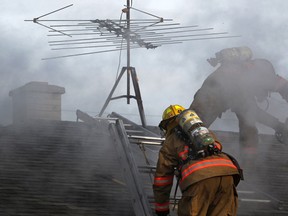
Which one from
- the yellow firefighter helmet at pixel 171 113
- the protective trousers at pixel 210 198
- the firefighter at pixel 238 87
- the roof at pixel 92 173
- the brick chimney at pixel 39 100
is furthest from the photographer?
the brick chimney at pixel 39 100

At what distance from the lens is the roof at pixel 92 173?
6660 mm

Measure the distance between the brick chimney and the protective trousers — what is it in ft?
34.8

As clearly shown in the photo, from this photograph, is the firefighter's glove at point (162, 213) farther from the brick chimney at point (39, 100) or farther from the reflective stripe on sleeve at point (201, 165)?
the brick chimney at point (39, 100)

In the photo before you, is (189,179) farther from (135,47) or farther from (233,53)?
(135,47)

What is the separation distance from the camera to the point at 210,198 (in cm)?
566

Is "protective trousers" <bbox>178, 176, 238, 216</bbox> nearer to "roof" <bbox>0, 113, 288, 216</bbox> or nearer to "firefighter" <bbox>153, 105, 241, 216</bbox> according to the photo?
"firefighter" <bbox>153, 105, 241, 216</bbox>

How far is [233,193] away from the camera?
5.82m

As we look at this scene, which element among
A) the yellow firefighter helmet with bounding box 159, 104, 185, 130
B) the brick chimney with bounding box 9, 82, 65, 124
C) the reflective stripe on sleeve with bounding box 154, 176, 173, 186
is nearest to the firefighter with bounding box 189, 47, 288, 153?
the yellow firefighter helmet with bounding box 159, 104, 185, 130

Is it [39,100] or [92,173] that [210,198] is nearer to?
[92,173]

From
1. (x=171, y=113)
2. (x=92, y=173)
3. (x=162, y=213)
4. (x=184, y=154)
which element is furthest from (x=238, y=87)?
(x=162, y=213)

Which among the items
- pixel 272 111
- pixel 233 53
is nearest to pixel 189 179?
pixel 233 53

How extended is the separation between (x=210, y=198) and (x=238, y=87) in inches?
115

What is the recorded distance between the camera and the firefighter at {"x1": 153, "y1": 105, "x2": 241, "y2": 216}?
561 centimetres

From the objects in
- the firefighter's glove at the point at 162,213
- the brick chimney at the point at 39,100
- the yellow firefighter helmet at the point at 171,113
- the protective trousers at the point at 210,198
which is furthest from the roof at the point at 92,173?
the brick chimney at the point at 39,100
